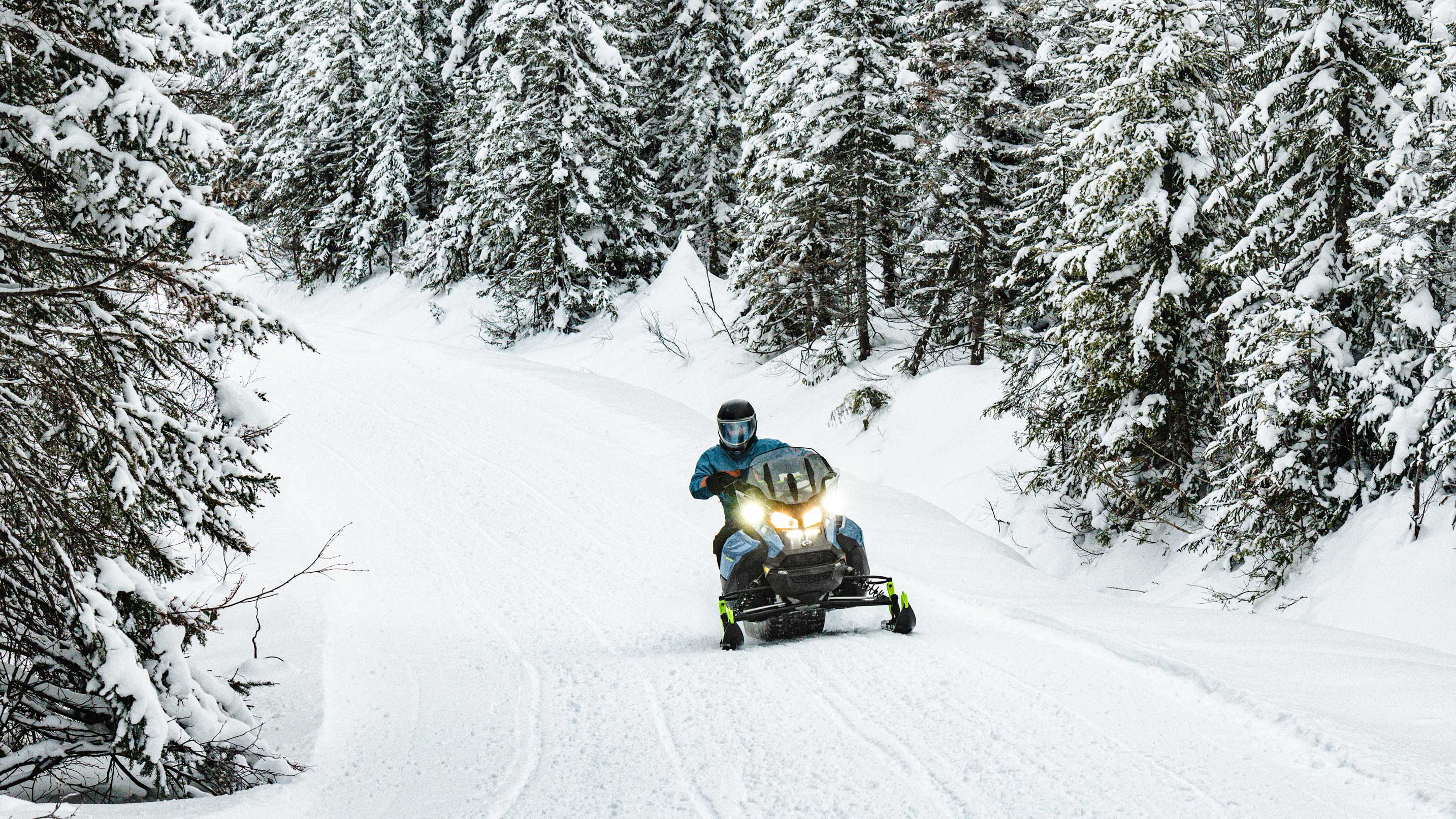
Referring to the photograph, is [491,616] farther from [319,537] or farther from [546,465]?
[546,465]

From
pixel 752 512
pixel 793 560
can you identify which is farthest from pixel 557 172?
pixel 793 560

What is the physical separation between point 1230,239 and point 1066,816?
381 inches

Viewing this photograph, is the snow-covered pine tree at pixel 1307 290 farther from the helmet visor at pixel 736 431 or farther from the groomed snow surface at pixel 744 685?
the helmet visor at pixel 736 431

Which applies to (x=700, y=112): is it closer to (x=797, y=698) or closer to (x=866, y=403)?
(x=866, y=403)

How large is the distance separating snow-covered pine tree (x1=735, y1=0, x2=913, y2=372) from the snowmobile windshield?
11.5 m

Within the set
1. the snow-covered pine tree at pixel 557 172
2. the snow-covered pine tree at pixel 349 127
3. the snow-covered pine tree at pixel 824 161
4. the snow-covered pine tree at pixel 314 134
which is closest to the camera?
the snow-covered pine tree at pixel 824 161

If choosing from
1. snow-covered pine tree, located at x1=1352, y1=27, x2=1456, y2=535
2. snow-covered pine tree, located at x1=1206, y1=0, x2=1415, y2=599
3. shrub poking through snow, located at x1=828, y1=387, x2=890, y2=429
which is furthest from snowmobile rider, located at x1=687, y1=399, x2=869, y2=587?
shrub poking through snow, located at x1=828, y1=387, x2=890, y2=429

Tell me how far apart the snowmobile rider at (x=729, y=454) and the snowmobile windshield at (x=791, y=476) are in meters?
0.33

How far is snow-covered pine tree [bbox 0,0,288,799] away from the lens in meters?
4.57

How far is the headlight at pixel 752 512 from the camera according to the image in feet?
24.8

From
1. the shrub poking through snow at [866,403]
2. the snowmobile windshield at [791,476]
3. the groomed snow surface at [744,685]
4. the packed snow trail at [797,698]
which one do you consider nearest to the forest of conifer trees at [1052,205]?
the shrub poking through snow at [866,403]

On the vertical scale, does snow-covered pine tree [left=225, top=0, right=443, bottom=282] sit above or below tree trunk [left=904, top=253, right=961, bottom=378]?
above

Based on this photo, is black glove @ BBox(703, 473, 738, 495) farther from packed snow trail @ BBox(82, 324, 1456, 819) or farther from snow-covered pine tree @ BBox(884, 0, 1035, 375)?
snow-covered pine tree @ BBox(884, 0, 1035, 375)

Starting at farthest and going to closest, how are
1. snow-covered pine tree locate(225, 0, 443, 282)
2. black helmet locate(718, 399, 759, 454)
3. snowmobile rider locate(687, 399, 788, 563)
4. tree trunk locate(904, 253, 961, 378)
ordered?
snow-covered pine tree locate(225, 0, 443, 282) < tree trunk locate(904, 253, 961, 378) < black helmet locate(718, 399, 759, 454) < snowmobile rider locate(687, 399, 788, 563)
